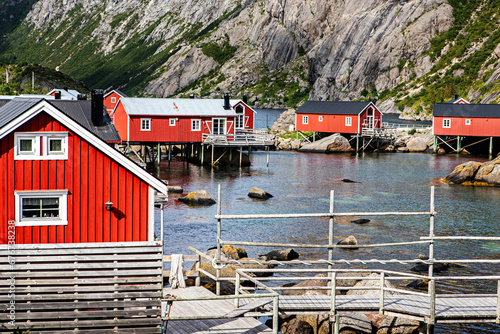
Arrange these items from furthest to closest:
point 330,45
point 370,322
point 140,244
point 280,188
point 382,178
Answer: point 330,45, point 382,178, point 280,188, point 370,322, point 140,244

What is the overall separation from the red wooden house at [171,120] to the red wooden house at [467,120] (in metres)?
30.1

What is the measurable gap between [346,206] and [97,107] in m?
19.1

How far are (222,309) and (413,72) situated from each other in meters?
149

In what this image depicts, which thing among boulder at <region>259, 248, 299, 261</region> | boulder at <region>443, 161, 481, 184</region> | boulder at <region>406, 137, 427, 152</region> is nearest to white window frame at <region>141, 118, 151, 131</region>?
boulder at <region>443, 161, 481, 184</region>

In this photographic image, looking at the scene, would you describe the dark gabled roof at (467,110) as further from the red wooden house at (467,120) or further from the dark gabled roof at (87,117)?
the dark gabled roof at (87,117)

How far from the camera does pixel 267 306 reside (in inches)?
634

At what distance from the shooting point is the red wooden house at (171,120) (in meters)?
62.6

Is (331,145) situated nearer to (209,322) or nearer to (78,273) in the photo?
(209,322)

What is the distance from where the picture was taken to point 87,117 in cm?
3981

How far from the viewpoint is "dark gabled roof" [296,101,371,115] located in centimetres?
8331

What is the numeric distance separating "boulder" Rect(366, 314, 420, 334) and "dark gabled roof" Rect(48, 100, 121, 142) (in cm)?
2443

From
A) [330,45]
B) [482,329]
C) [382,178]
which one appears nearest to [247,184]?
[382,178]

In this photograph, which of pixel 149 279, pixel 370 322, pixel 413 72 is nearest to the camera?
pixel 149 279

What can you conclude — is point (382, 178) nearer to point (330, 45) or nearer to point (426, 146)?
point (426, 146)
